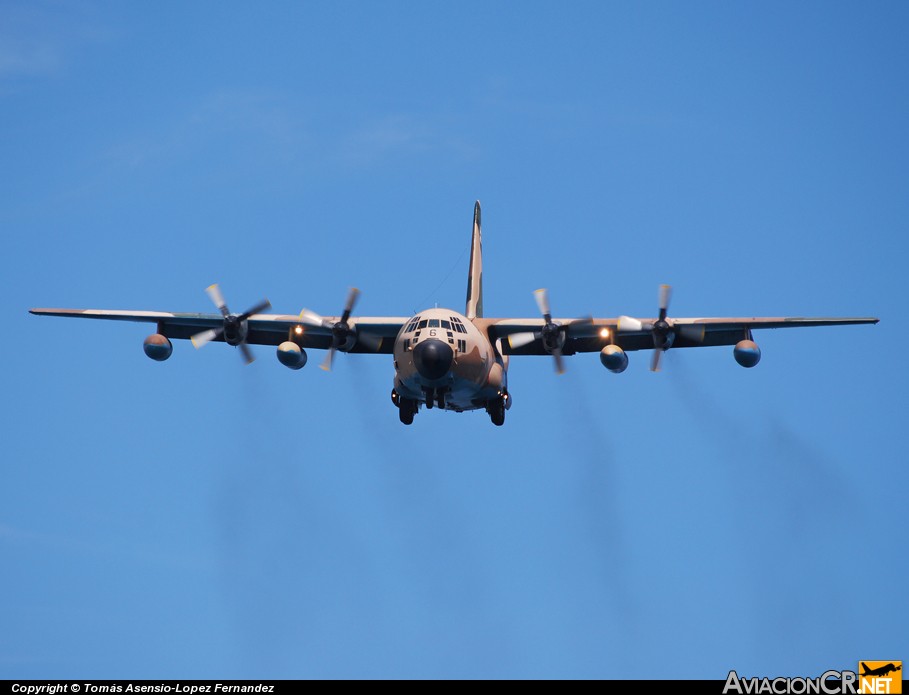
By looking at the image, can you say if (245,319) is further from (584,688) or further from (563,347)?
(584,688)

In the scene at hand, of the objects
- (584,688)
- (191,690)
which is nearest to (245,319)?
(191,690)

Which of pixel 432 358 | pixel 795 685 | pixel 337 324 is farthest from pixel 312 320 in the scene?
pixel 795 685

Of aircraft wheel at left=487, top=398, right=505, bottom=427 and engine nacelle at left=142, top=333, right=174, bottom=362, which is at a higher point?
engine nacelle at left=142, top=333, right=174, bottom=362

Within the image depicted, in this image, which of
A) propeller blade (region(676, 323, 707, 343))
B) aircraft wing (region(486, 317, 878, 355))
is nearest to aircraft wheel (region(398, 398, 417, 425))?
aircraft wing (region(486, 317, 878, 355))

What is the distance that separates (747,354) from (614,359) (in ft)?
11.9

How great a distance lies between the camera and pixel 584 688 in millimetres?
31422

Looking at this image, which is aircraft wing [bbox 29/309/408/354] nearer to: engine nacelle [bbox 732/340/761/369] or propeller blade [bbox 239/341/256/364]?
propeller blade [bbox 239/341/256/364]

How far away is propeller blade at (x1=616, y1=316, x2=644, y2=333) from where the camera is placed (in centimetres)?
4119

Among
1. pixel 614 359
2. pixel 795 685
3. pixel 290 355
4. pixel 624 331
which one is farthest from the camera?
pixel 624 331

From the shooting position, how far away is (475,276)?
150ft

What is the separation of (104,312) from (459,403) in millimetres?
11147

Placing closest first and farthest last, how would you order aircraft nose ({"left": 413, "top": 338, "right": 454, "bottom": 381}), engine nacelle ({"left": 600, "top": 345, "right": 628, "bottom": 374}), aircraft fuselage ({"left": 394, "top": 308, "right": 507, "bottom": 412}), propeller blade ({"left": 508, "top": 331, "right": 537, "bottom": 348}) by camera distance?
aircraft nose ({"left": 413, "top": 338, "right": 454, "bottom": 381}) < aircraft fuselage ({"left": 394, "top": 308, "right": 507, "bottom": 412}) < engine nacelle ({"left": 600, "top": 345, "right": 628, "bottom": 374}) < propeller blade ({"left": 508, "top": 331, "right": 537, "bottom": 348})

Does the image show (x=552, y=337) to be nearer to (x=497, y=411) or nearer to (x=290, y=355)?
(x=497, y=411)

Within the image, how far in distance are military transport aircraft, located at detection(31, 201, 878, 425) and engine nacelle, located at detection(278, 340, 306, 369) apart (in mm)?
28
